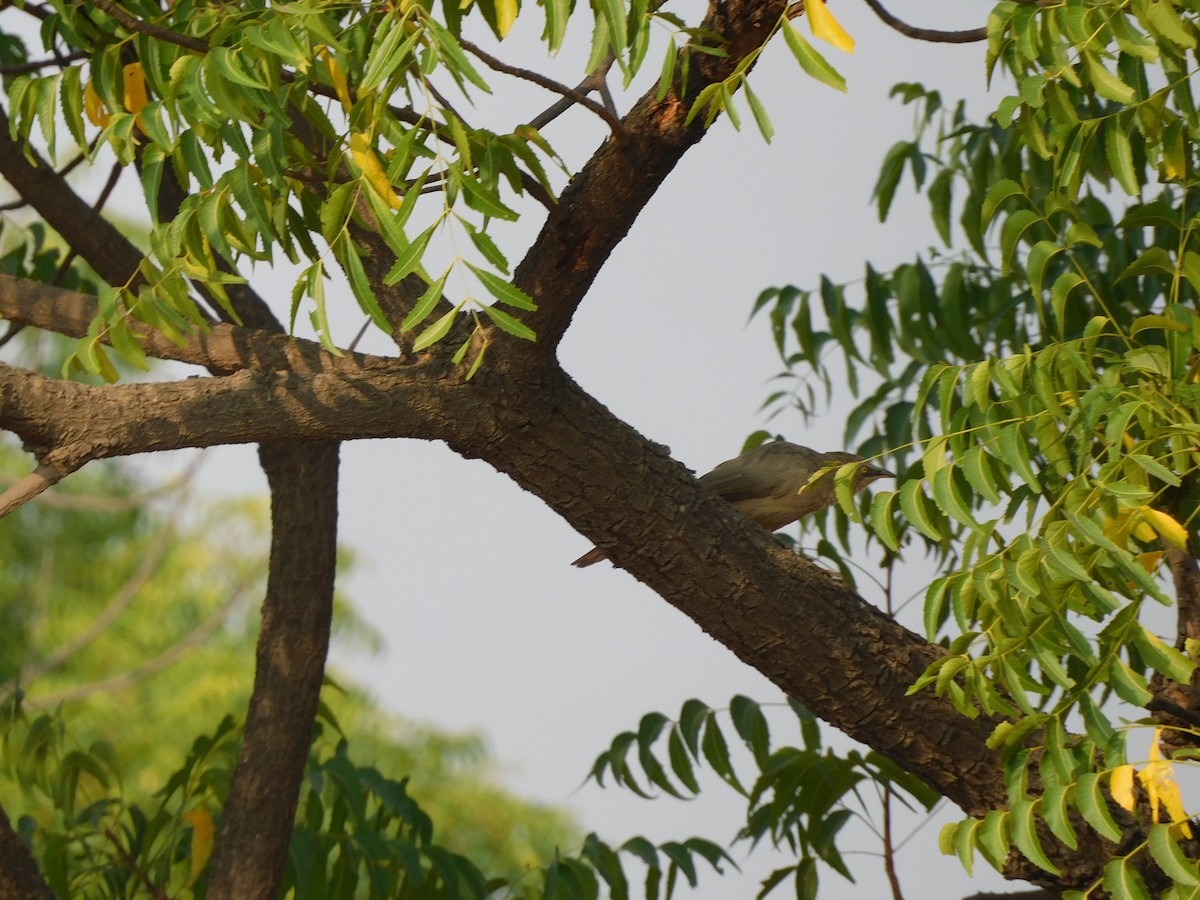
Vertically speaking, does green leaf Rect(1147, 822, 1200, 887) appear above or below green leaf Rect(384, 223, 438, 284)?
below

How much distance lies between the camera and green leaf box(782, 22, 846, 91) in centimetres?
122

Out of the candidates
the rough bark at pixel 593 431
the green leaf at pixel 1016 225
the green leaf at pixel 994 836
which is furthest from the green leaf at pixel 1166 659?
the rough bark at pixel 593 431

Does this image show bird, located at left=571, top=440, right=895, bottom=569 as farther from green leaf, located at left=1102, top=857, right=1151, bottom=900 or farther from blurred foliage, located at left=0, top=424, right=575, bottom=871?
blurred foliage, located at left=0, top=424, right=575, bottom=871

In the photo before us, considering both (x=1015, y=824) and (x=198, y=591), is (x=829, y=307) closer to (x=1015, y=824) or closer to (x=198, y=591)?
(x=1015, y=824)

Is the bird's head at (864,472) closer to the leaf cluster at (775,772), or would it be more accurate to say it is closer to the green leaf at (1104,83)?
the leaf cluster at (775,772)

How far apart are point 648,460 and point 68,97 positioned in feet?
3.00

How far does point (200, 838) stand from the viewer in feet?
9.27

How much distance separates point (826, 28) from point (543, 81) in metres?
0.49

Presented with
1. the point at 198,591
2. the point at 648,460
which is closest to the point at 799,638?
the point at 648,460

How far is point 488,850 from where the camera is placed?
6.41 metres

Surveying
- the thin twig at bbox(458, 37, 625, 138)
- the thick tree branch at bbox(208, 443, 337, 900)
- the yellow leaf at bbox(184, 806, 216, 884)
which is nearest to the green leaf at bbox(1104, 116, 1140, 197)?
the thin twig at bbox(458, 37, 625, 138)

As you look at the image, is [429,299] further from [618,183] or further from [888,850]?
[888,850]

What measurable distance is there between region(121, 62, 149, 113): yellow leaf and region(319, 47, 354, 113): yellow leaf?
37cm

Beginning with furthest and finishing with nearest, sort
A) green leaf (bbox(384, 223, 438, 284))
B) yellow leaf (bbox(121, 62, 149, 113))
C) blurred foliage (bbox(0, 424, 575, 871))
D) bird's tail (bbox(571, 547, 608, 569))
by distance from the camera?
blurred foliage (bbox(0, 424, 575, 871))
bird's tail (bbox(571, 547, 608, 569))
yellow leaf (bbox(121, 62, 149, 113))
green leaf (bbox(384, 223, 438, 284))
